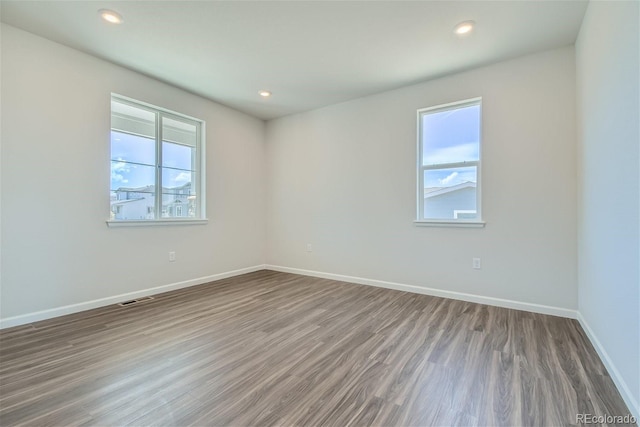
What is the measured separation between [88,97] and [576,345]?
202 inches

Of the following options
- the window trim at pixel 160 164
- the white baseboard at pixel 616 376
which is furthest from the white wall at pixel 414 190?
the window trim at pixel 160 164

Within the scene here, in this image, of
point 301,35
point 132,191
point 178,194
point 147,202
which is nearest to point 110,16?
point 301,35

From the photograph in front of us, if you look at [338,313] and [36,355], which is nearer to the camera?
[36,355]

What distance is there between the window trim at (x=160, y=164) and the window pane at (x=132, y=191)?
0.08 meters

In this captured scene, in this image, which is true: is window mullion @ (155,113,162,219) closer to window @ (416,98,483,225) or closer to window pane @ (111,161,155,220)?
window pane @ (111,161,155,220)

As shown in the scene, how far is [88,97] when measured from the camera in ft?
10.1

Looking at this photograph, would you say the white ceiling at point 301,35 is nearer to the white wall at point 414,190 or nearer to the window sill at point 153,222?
the white wall at point 414,190

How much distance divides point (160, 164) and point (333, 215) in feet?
8.34

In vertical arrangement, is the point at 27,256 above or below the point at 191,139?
below

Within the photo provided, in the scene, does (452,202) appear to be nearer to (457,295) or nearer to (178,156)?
(457,295)

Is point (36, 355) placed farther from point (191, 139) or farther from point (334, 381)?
point (191, 139)

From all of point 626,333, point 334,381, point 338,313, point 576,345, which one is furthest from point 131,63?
point 576,345

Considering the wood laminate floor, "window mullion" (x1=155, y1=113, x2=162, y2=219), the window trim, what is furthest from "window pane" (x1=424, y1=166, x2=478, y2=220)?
"window mullion" (x1=155, y1=113, x2=162, y2=219)

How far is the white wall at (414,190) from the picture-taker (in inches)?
115
